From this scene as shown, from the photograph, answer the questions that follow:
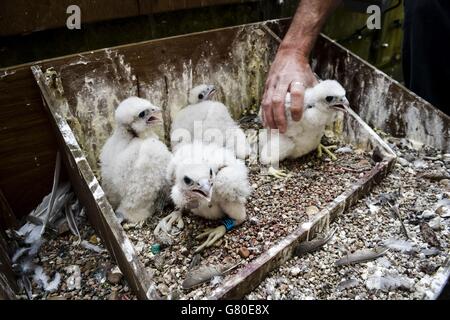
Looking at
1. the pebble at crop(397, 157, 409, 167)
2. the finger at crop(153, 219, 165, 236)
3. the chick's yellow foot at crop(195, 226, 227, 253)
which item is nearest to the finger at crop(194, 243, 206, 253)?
the chick's yellow foot at crop(195, 226, 227, 253)

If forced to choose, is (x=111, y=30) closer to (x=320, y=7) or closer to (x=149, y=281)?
(x=320, y=7)

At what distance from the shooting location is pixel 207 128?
2244mm

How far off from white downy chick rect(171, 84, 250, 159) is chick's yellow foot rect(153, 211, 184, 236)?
1.41 ft

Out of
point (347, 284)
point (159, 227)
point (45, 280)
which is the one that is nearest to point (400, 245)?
point (347, 284)

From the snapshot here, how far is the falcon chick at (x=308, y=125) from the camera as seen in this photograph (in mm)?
2086

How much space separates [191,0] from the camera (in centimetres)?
282

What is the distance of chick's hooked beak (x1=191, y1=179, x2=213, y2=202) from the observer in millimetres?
1584

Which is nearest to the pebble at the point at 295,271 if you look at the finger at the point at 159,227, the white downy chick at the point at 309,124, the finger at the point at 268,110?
the finger at the point at 159,227

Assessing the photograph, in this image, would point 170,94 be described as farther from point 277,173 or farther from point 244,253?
point 244,253

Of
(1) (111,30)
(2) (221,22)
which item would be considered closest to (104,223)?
(1) (111,30)

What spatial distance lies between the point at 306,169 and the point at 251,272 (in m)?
0.97

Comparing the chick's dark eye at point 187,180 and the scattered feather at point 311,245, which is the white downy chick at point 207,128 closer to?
the chick's dark eye at point 187,180

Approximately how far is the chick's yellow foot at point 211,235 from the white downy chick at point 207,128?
1.93 feet
